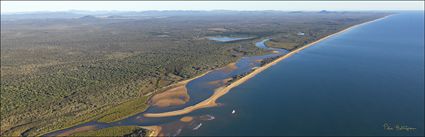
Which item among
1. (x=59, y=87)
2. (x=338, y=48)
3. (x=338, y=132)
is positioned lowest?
(x=338, y=132)

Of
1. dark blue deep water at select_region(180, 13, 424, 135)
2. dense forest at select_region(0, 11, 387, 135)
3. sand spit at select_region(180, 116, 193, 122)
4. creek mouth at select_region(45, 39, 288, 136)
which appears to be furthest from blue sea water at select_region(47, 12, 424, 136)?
dense forest at select_region(0, 11, 387, 135)

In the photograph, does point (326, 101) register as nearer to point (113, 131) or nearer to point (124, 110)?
point (124, 110)

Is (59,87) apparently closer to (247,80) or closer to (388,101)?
(247,80)

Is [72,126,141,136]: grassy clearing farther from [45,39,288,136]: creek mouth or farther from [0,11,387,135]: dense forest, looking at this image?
[0,11,387,135]: dense forest

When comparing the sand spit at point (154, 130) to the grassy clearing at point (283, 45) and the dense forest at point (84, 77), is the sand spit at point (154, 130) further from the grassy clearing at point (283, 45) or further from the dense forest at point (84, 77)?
the grassy clearing at point (283, 45)

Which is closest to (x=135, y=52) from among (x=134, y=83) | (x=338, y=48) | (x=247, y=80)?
(x=134, y=83)

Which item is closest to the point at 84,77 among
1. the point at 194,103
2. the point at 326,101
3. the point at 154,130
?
the point at 194,103
